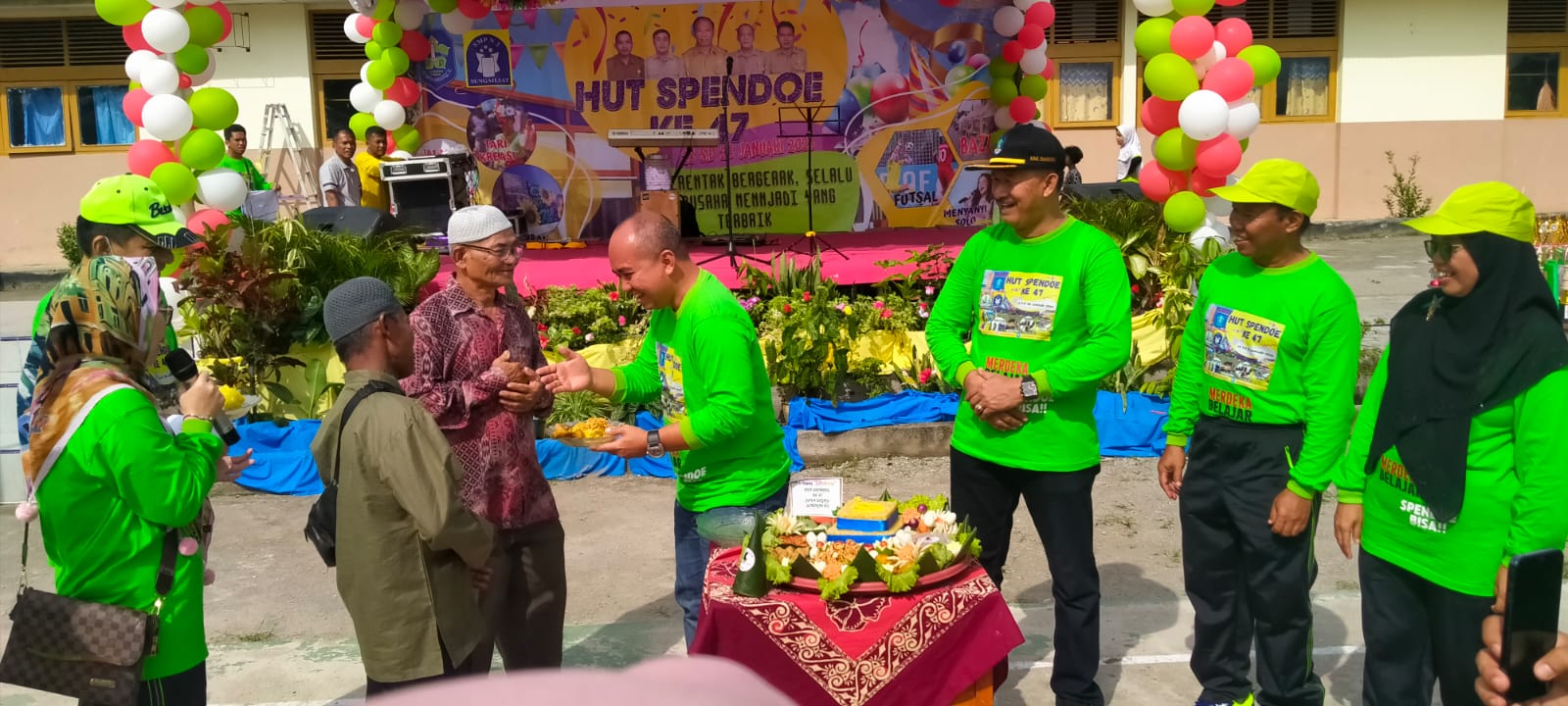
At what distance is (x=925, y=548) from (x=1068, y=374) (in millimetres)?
866

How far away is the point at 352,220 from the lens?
10820 millimetres

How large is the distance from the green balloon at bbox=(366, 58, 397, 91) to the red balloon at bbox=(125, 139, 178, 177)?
113 inches

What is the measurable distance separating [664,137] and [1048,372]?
24.9 feet

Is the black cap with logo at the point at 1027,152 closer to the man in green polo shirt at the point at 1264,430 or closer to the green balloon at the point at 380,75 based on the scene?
the man in green polo shirt at the point at 1264,430

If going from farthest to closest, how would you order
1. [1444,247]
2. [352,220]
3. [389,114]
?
[389,114] < [352,220] < [1444,247]

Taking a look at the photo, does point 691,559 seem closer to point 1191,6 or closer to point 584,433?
point 584,433

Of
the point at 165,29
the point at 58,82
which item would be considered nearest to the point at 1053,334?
the point at 165,29

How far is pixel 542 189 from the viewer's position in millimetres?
13250

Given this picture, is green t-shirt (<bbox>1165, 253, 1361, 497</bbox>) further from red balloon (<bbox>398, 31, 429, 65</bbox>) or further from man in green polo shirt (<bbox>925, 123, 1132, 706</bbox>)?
red balloon (<bbox>398, 31, 429, 65</bbox>)

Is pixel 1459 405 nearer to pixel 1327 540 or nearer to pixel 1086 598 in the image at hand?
pixel 1086 598

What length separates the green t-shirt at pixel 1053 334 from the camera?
416 cm

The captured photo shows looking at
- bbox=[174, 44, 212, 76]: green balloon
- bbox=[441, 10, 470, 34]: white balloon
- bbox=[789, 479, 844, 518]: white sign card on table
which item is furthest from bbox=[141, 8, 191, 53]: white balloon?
bbox=[789, 479, 844, 518]: white sign card on table

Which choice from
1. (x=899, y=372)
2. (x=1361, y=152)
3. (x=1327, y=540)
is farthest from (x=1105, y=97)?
(x=1327, y=540)

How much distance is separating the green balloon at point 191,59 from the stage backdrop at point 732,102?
2843 mm
